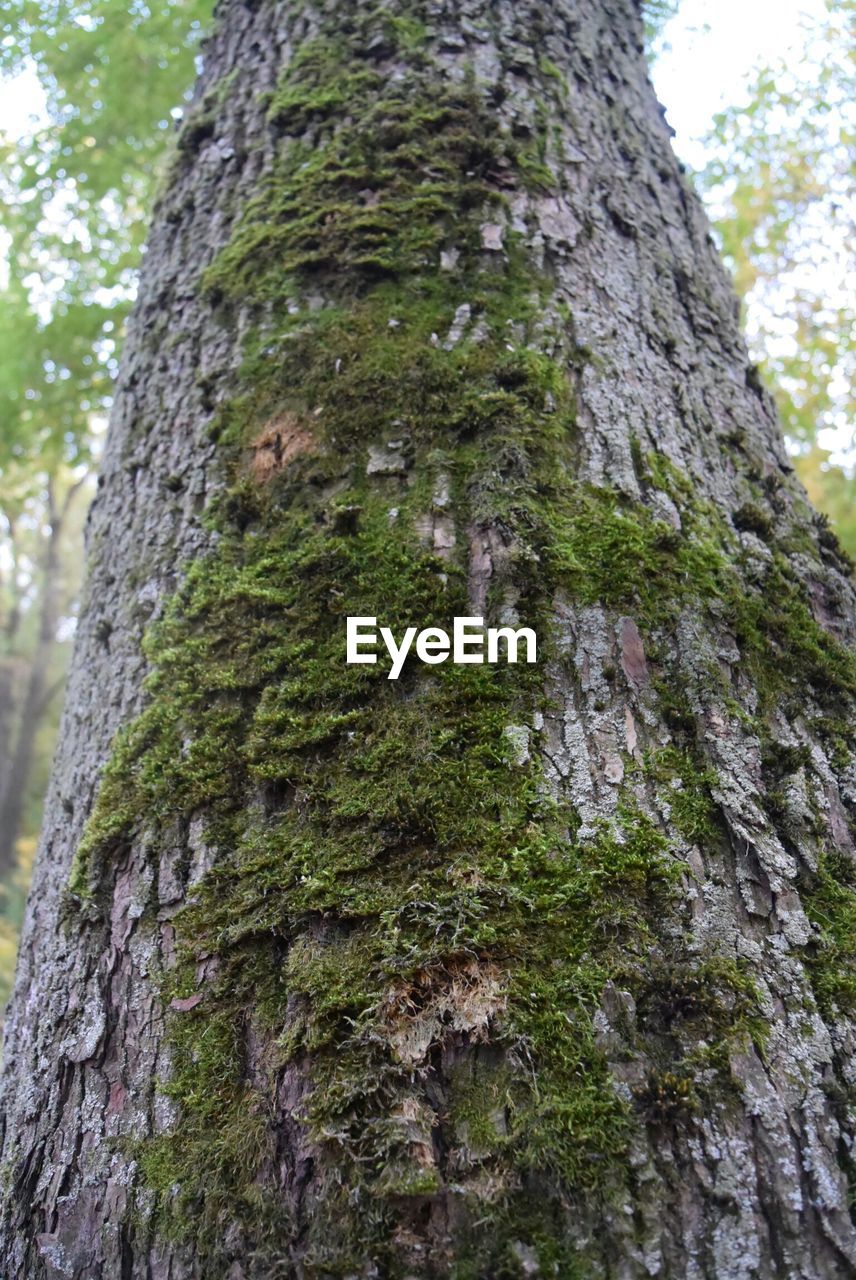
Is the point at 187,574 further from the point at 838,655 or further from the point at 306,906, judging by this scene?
the point at 838,655

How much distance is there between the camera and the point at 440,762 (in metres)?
1.37

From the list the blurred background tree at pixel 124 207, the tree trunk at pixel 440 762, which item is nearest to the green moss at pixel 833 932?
the tree trunk at pixel 440 762

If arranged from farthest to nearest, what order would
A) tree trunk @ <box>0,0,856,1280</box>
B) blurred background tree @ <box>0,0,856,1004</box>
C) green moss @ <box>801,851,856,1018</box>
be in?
1. blurred background tree @ <box>0,0,856,1004</box>
2. green moss @ <box>801,851,856,1018</box>
3. tree trunk @ <box>0,0,856,1280</box>

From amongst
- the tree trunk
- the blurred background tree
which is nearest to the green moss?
the tree trunk

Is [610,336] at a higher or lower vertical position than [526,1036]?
higher

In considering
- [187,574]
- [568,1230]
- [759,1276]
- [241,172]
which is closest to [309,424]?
[187,574]

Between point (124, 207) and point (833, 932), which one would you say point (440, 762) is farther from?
point (124, 207)

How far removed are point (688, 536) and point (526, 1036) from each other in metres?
0.97

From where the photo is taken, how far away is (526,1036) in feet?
3.76

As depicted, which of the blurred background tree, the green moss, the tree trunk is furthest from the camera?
the blurred background tree

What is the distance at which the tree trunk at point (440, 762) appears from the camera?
110 centimetres

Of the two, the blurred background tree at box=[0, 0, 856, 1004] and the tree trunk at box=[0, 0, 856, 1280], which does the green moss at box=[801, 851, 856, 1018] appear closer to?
the tree trunk at box=[0, 0, 856, 1280]

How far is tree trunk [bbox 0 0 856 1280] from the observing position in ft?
3.61

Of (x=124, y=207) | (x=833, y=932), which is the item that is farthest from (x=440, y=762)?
(x=124, y=207)
